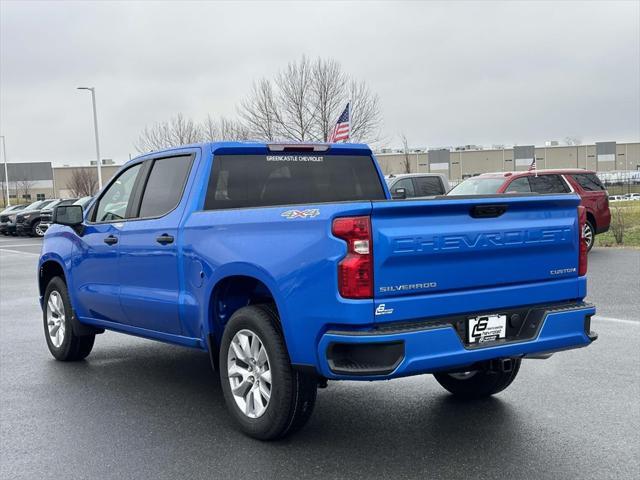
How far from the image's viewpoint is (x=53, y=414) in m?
5.62

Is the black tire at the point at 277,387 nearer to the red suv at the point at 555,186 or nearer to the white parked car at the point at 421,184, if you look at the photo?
the red suv at the point at 555,186

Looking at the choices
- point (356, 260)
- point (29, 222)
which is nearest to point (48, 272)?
point (356, 260)

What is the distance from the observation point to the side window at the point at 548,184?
16.2 metres

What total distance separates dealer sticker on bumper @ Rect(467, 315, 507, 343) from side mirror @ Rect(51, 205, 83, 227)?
396 centimetres

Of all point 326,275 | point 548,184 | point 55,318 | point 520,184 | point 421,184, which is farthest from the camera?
point 421,184

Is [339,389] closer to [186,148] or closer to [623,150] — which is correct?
[186,148]

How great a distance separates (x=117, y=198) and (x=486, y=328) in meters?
3.63

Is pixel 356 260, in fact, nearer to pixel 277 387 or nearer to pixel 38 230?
pixel 277 387

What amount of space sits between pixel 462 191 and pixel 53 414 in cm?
1186

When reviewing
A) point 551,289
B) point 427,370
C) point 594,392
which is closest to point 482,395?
point 594,392

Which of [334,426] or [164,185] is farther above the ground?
[164,185]

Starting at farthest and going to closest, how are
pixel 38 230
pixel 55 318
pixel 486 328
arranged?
1. pixel 38 230
2. pixel 55 318
3. pixel 486 328

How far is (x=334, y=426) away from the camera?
513cm

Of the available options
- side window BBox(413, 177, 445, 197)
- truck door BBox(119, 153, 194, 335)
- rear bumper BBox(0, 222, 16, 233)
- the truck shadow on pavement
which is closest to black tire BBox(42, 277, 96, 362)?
the truck shadow on pavement
